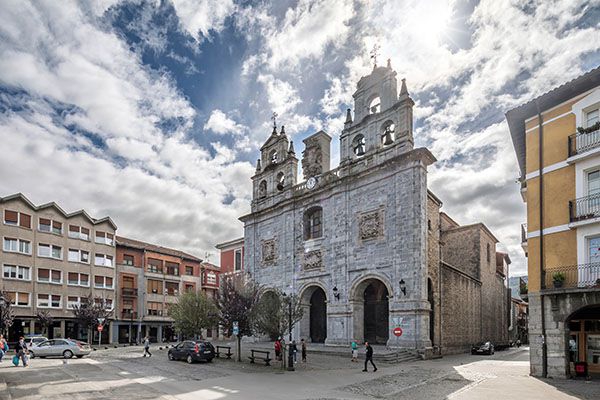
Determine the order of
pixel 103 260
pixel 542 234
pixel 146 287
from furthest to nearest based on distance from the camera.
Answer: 1. pixel 146 287
2. pixel 103 260
3. pixel 542 234

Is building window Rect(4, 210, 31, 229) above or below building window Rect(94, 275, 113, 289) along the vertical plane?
above

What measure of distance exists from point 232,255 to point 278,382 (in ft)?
105

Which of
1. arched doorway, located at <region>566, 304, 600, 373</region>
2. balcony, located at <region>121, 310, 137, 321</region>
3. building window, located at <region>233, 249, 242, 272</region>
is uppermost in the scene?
building window, located at <region>233, 249, 242, 272</region>

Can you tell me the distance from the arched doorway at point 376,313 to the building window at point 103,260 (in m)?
30.5

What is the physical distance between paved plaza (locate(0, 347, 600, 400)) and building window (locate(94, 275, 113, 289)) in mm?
25087

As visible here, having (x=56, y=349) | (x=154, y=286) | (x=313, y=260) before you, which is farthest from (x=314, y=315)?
(x=154, y=286)

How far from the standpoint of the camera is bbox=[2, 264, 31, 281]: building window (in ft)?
124

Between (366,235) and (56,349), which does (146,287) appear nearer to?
(56,349)

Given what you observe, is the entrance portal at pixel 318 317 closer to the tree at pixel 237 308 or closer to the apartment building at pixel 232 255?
the tree at pixel 237 308

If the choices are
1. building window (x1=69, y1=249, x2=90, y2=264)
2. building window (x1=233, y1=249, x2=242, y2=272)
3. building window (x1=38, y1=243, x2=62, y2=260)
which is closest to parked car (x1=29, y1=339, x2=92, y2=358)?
building window (x1=38, y1=243, x2=62, y2=260)

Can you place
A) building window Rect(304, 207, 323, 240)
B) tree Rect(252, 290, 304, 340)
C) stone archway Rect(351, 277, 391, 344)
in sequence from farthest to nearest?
1. building window Rect(304, 207, 323, 240)
2. stone archway Rect(351, 277, 391, 344)
3. tree Rect(252, 290, 304, 340)

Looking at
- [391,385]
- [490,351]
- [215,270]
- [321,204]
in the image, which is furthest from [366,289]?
[215,270]

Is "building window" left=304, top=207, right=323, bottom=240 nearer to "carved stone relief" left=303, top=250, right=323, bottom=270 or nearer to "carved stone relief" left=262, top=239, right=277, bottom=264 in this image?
"carved stone relief" left=303, top=250, right=323, bottom=270

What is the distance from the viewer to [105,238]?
153ft
